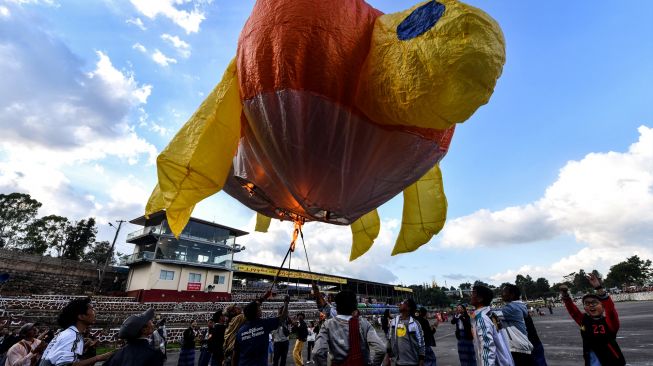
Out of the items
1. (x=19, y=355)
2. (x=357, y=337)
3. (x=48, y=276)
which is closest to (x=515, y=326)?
(x=357, y=337)

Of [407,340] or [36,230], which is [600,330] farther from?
[36,230]

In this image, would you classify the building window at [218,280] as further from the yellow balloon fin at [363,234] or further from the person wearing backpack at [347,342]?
the person wearing backpack at [347,342]

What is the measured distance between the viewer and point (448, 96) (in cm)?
215

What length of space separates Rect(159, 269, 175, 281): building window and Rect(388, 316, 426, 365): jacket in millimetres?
28062

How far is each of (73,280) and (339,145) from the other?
35.2 metres

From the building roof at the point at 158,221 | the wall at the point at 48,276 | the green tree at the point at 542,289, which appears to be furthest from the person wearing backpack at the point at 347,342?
the green tree at the point at 542,289

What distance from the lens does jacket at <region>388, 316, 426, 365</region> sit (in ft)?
14.4

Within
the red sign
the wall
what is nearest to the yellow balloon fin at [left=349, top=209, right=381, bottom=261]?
the red sign

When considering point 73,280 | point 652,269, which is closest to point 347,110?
point 73,280

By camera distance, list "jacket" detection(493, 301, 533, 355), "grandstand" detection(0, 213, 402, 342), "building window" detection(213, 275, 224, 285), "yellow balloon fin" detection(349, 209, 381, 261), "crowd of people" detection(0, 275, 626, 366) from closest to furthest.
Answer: "crowd of people" detection(0, 275, 626, 366)
"jacket" detection(493, 301, 533, 355)
"yellow balloon fin" detection(349, 209, 381, 261)
"grandstand" detection(0, 213, 402, 342)
"building window" detection(213, 275, 224, 285)

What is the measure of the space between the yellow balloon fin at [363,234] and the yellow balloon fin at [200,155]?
2612mm

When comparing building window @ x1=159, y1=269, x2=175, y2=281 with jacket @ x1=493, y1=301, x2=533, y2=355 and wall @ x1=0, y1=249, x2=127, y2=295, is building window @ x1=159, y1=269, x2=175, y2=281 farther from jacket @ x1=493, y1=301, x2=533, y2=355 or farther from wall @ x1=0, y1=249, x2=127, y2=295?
jacket @ x1=493, y1=301, x2=533, y2=355

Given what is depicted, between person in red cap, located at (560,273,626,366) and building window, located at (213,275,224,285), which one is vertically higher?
building window, located at (213,275,224,285)

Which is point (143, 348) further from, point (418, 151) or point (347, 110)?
point (418, 151)
